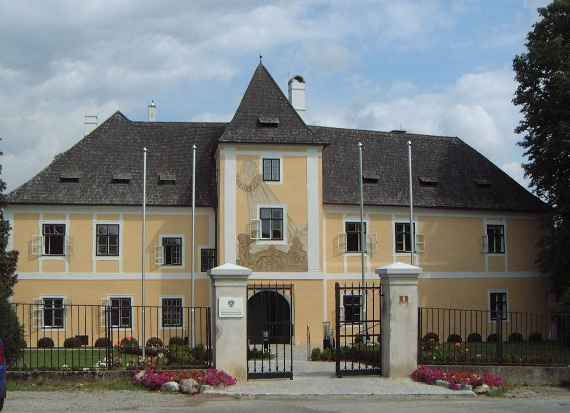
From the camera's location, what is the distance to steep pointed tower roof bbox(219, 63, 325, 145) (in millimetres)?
32594

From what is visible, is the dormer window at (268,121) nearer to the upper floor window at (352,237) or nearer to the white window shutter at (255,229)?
the white window shutter at (255,229)

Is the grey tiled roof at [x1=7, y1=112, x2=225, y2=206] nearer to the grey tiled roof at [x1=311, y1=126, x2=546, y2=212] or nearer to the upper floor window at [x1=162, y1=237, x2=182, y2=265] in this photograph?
the upper floor window at [x1=162, y1=237, x2=182, y2=265]

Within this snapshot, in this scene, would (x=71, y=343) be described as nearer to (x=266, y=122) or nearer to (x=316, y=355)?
(x=316, y=355)

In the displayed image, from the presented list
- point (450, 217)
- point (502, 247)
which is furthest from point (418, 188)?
point (502, 247)

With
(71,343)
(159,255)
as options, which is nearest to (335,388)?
(71,343)

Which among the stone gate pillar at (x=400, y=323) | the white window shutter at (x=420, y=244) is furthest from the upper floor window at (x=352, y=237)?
the stone gate pillar at (x=400, y=323)

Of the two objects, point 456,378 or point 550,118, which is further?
point 550,118

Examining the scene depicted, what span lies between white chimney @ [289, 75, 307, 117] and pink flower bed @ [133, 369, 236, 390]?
2206cm

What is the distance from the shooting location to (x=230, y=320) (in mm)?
16750

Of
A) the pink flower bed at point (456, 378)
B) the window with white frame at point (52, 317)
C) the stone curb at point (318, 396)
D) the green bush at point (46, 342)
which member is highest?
the window with white frame at point (52, 317)

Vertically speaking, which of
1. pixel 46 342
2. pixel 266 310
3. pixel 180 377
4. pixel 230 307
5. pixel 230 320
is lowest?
pixel 46 342

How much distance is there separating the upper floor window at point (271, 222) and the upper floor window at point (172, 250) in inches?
152

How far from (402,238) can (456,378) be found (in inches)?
753

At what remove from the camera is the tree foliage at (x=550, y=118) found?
31.9 m
